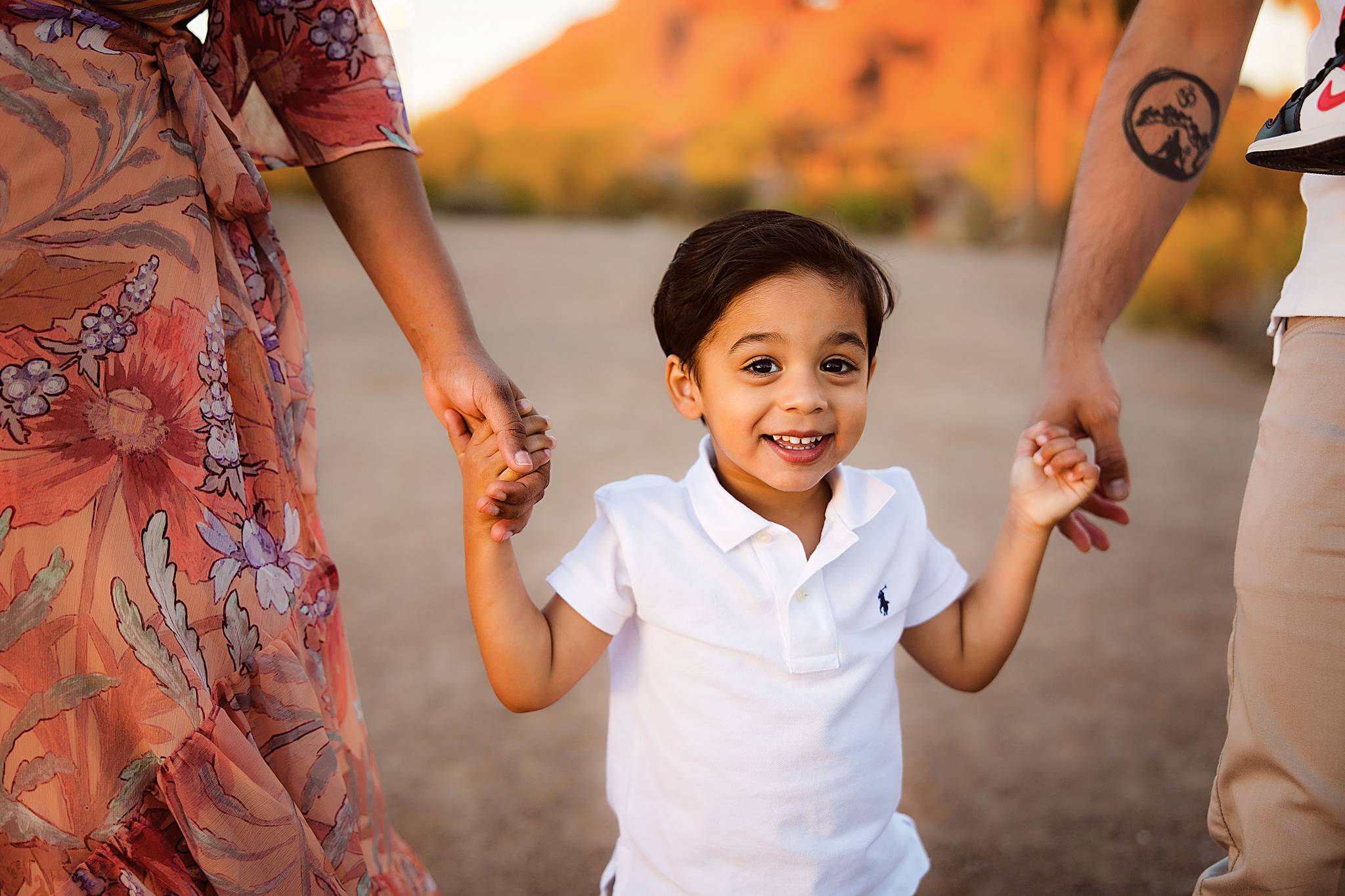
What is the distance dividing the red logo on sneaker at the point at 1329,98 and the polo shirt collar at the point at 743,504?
2.43 ft

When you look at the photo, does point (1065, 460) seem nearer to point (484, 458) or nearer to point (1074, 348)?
point (1074, 348)

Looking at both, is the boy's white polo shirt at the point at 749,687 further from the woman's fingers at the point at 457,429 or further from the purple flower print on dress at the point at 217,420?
the purple flower print on dress at the point at 217,420

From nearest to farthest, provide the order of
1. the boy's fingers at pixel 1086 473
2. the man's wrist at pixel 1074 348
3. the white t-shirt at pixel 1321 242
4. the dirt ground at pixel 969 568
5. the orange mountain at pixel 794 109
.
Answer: the white t-shirt at pixel 1321 242 → the boy's fingers at pixel 1086 473 → the man's wrist at pixel 1074 348 → the dirt ground at pixel 969 568 → the orange mountain at pixel 794 109

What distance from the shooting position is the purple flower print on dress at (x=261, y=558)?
116cm

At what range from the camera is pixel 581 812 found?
2.62 meters

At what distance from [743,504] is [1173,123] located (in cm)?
101

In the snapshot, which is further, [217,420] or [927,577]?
[927,577]

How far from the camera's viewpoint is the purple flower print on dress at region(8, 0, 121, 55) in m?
1.07

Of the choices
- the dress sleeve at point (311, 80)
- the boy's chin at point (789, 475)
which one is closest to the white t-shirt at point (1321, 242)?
the boy's chin at point (789, 475)

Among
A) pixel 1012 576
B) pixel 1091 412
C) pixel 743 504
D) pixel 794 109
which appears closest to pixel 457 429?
pixel 743 504

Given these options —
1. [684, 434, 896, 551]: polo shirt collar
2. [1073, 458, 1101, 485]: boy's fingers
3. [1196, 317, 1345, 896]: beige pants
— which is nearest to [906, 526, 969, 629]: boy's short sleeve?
[684, 434, 896, 551]: polo shirt collar

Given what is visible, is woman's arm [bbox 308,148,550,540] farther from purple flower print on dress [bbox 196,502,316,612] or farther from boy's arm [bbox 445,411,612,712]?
purple flower print on dress [bbox 196,502,316,612]

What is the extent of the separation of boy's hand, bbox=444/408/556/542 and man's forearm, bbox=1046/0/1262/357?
90 cm

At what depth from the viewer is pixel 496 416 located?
1415 mm
